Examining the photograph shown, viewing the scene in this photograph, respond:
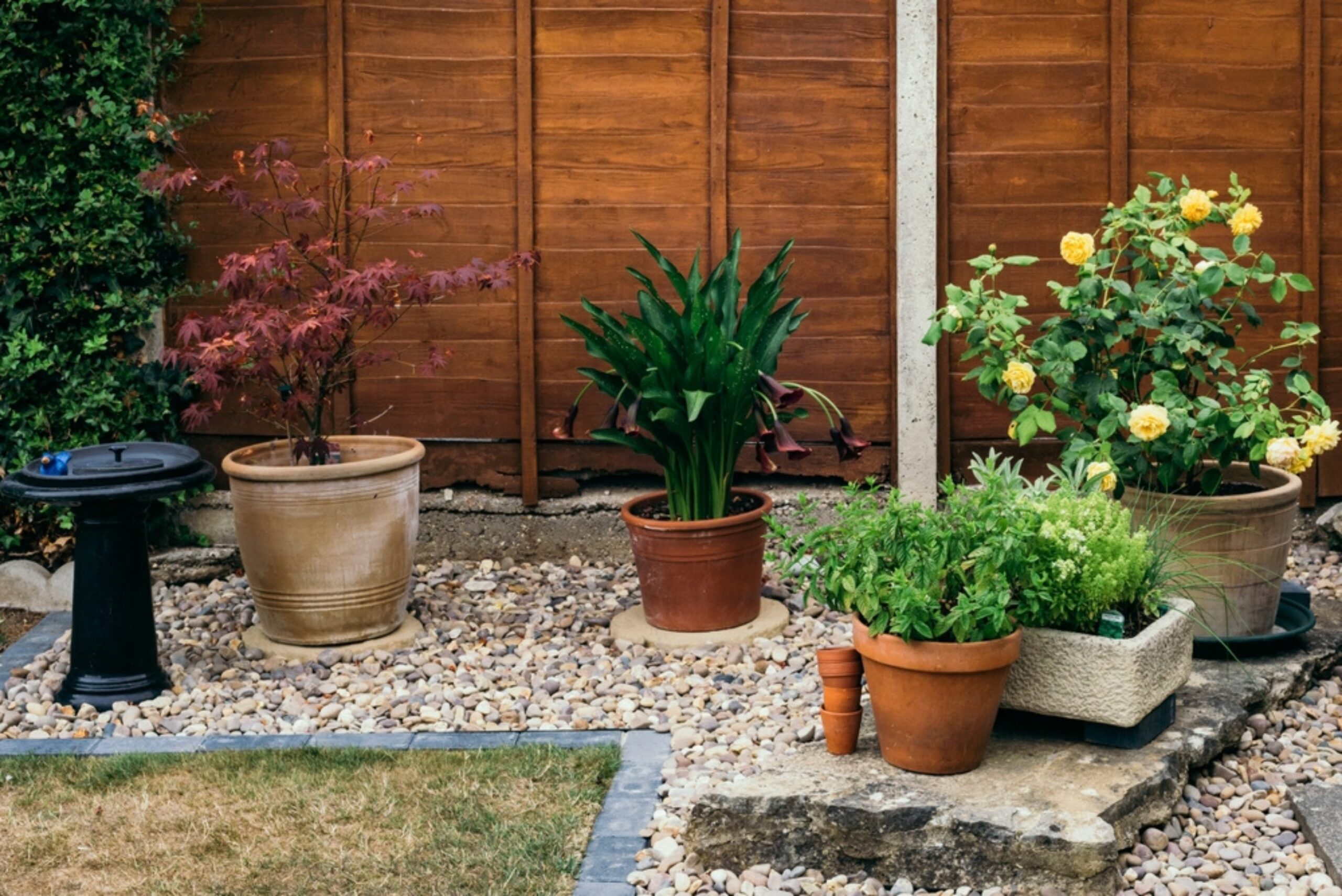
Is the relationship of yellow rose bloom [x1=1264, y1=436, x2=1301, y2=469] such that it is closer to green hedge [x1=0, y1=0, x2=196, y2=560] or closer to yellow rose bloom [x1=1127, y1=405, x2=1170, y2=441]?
yellow rose bloom [x1=1127, y1=405, x2=1170, y2=441]

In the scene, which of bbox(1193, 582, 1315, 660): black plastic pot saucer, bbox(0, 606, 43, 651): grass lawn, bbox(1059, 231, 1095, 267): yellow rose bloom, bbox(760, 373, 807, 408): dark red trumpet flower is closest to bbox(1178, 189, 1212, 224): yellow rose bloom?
bbox(1059, 231, 1095, 267): yellow rose bloom

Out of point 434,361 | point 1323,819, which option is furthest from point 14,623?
point 1323,819

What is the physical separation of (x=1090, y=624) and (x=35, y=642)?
3.72 m

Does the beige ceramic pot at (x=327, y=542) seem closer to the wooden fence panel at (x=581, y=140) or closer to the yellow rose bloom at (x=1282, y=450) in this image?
the wooden fence panel at (x=581, y=140)

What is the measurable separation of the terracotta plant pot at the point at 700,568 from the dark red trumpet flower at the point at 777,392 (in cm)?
36

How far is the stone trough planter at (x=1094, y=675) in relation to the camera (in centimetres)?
378

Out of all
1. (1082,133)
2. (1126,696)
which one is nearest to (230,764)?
(1126,696)

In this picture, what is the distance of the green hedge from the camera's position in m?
5.65

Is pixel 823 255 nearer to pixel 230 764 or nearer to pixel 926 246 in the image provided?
pixel 926 246

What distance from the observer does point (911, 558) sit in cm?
368

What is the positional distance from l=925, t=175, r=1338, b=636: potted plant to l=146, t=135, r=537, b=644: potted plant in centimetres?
187

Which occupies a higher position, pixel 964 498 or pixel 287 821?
pixel 964 498

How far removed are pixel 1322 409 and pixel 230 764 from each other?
337cm

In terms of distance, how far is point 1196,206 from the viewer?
4.68 metres
